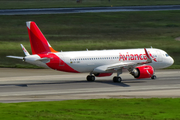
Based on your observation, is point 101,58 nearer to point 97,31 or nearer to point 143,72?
point 143,72

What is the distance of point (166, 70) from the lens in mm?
69938

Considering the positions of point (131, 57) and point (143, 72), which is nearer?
point (143, 72)

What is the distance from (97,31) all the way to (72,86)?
5749cm

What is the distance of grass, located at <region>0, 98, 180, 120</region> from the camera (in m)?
32.8

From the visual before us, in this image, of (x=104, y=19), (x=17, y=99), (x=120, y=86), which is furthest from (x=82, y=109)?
(x=104, y=19)

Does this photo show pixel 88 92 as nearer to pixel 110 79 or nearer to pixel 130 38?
pixel 110 79

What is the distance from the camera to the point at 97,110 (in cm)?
3597

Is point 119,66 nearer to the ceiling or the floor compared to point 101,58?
nearer to the floor

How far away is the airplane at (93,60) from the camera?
54.4 m

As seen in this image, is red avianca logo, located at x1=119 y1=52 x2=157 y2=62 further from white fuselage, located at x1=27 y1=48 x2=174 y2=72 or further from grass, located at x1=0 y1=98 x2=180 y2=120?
grass, located at x1=0 y1=98 x2=180 y2=120

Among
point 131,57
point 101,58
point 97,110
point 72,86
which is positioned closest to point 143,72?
point 131,57

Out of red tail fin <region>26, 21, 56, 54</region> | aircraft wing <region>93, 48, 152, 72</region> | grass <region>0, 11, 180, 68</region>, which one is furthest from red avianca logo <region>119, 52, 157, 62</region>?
grass <region>0, 11, 180, 68</region>

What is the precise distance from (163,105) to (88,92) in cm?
1222

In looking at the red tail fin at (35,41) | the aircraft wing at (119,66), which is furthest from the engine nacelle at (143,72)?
the red tail fin at (35,41)
